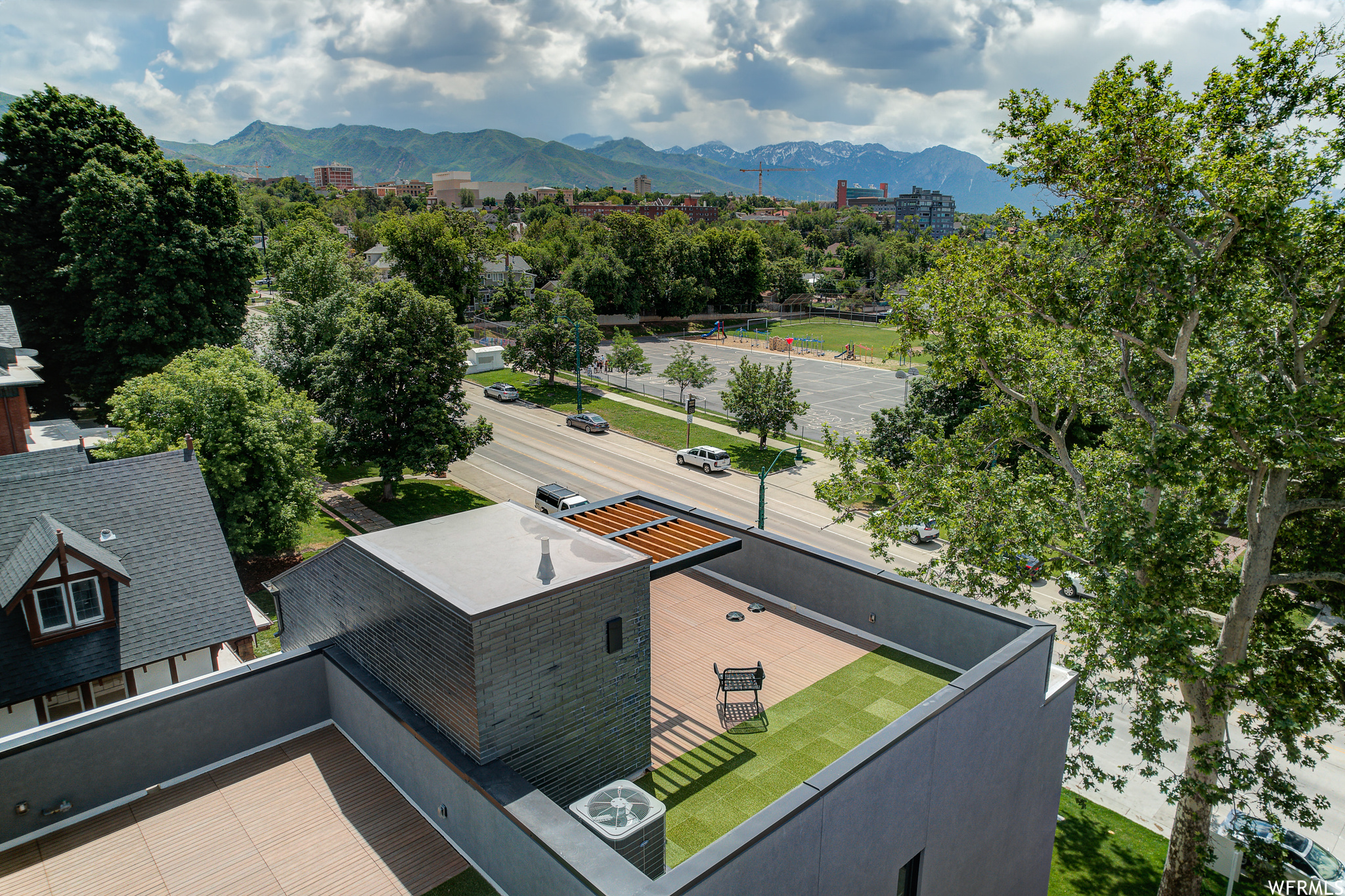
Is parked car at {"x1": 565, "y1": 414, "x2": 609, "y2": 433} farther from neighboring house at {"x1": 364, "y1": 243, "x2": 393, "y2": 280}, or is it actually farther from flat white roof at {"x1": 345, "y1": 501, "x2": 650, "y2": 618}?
flat white roof at {"x1": 345, "y1": 501, "x2": 650, "y2": 618}

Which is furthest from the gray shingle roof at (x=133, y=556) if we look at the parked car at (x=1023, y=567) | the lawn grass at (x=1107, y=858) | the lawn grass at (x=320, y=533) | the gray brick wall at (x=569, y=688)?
the lawn grass at (x=1107, y=858)

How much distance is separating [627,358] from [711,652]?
47.5 metres

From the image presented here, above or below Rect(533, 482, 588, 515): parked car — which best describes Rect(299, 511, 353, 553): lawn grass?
below

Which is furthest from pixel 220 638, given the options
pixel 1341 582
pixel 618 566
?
pixel 1341 582

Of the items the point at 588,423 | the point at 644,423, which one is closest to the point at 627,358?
the point at 644,423

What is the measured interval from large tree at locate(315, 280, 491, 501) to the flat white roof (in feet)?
74.9

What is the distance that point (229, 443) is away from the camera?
2469 cm

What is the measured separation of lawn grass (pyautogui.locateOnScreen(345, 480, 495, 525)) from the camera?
3444 centimetres

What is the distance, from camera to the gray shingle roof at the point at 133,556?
15.6 metres

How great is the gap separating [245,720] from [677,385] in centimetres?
5496

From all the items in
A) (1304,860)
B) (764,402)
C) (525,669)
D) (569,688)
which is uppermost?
(525,669)

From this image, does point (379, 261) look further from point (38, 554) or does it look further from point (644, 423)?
point (38, 554)

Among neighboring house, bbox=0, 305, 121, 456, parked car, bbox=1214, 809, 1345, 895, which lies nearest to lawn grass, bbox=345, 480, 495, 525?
neighboring house, bbox=0, 305, 121, 456

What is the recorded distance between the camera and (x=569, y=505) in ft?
111
